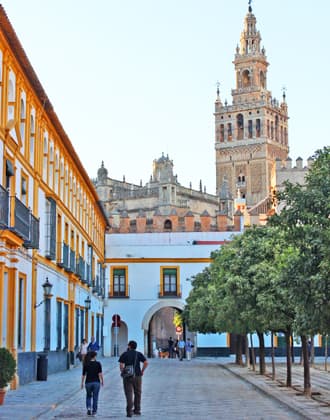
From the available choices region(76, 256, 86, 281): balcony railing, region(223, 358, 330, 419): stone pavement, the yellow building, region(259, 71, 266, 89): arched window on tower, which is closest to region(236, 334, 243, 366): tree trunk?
the yellow building

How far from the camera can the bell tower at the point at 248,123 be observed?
446 feet

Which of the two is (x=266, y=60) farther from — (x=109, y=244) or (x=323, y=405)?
(x=323, y=405)

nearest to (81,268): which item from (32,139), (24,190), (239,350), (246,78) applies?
(239,350)

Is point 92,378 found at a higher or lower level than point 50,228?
lower

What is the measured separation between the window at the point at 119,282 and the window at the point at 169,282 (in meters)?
2.39

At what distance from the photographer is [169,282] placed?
5191 cm

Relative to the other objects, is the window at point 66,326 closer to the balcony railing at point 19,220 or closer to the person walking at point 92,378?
the balcony railing at point 19,220

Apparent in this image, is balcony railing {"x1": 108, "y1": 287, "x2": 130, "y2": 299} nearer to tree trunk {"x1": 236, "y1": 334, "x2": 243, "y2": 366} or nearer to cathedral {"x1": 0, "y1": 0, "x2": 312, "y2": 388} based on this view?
cathedral {"x1": 0, "y1": 0, "x2": 312, "y2": 388}

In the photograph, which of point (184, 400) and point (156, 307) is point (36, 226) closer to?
point (184, 400)

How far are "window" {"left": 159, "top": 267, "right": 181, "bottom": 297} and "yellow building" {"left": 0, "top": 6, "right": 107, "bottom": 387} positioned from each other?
42.3 ft

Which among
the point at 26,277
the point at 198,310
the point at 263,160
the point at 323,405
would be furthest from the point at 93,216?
the point at 263,160

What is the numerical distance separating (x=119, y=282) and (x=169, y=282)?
3279mm

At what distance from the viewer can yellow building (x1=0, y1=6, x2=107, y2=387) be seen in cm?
2028

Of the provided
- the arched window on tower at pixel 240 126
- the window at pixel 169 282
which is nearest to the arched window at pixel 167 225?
the window at pixel 169 282
